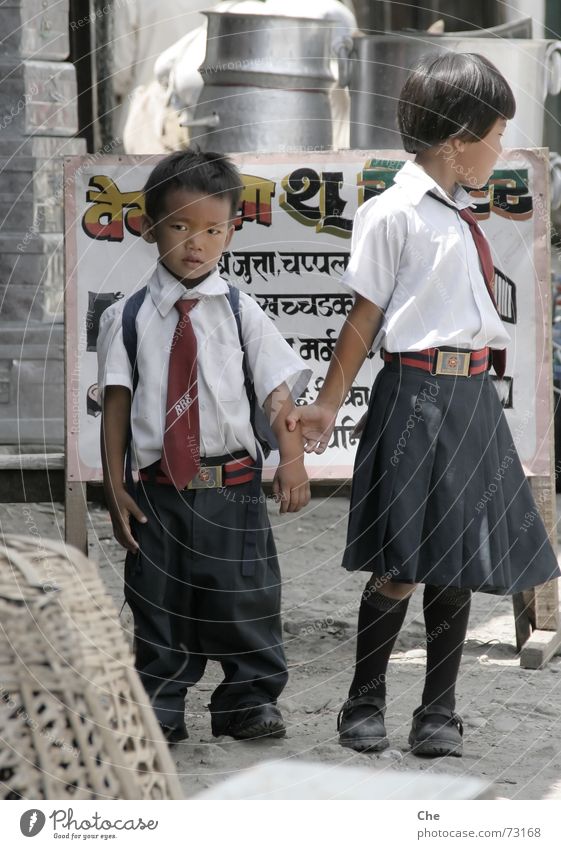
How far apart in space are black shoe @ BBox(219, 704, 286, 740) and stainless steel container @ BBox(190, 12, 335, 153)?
218 cm

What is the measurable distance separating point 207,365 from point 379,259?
379 mm

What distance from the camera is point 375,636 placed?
2340 millimetres

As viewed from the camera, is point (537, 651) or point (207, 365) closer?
point (207, 365)

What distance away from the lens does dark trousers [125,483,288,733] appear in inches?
93.6

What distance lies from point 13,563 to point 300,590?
2067 millimetres

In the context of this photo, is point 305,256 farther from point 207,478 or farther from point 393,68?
point 393,68

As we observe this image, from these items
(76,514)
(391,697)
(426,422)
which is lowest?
(391,697)

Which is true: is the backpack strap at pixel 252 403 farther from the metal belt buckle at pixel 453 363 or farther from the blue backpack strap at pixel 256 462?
the metal belt buckle at pixel 453 363

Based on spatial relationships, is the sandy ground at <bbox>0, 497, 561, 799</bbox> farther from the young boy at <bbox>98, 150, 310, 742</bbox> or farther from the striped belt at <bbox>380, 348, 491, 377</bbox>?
the striped belt at <bbox>380, 348, 491, 377</bbox>

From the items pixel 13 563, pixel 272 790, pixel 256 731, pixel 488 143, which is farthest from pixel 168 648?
pixel 488 143

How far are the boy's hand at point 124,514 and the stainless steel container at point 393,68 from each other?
7.82 ft
